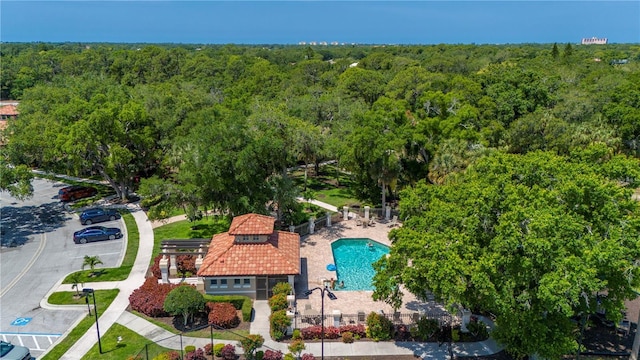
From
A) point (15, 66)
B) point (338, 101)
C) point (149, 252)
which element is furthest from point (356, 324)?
point (15, 66)

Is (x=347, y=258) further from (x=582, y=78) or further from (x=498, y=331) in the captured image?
→ (x=582, y=78)

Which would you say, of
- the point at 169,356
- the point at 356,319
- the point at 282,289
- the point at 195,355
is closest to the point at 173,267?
the point at 282,289

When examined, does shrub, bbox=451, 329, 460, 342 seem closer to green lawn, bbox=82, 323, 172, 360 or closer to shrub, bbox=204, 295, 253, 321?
shrub, bbox=204, 295, 253, 321

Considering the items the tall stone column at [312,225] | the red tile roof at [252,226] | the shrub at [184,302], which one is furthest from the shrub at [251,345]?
the tall stone column at [312,225]

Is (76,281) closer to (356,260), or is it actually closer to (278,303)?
(278,303)

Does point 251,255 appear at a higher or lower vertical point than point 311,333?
higher

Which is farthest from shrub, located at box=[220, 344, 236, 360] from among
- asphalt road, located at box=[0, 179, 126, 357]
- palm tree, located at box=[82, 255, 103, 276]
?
palm tree, located at box=[82, 255, 103, 276]

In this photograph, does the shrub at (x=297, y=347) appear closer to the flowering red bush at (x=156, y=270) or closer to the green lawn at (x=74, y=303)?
the green lawn at (x=74, y=303)
